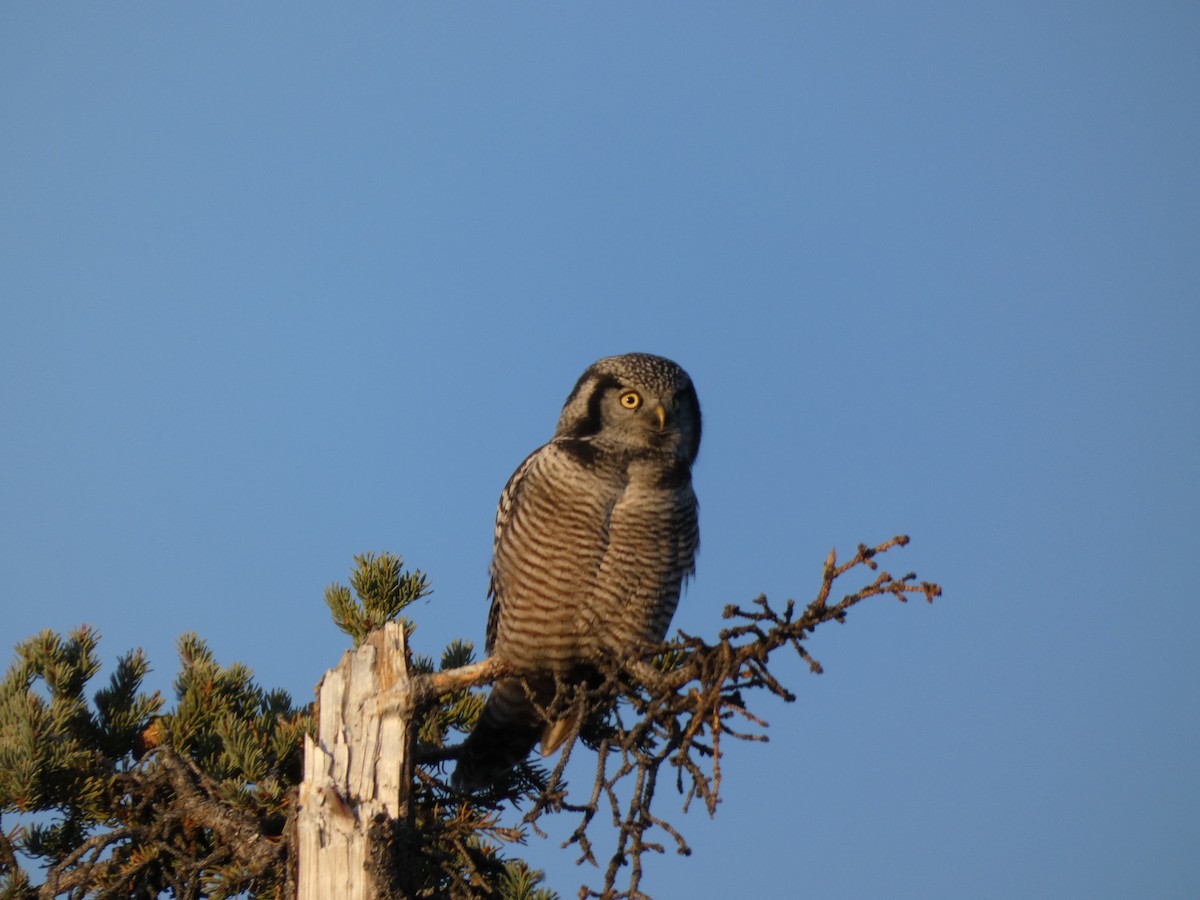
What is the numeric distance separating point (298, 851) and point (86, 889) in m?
0.86

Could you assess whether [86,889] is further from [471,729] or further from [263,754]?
[471,729]

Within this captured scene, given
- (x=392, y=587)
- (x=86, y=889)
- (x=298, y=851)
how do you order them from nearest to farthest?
(x=298, y=851) < (x=86, y=889) < (x=392, y=587)

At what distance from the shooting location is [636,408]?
248 inches

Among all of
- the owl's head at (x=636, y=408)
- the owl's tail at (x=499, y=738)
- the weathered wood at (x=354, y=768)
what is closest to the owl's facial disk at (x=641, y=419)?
the owl's head at (x=636, y=408)

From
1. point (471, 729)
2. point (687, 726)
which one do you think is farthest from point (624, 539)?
point (687, 726)

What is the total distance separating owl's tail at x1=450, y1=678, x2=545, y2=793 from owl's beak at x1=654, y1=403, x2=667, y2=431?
147 centimetres

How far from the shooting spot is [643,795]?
379 centimetres

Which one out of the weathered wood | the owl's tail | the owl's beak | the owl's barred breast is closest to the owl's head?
the owl's beak

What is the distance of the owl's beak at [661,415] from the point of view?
618 centimetres

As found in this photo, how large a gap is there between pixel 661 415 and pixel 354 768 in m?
2.81

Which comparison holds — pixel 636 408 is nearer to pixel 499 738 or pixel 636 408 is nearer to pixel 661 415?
pixel 661 415

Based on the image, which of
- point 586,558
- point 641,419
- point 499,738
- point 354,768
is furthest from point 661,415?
point 354,768

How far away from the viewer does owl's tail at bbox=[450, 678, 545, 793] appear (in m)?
5.64

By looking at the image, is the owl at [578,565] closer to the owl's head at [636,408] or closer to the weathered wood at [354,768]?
the owl's head at [636,408]
